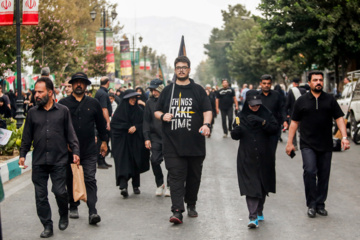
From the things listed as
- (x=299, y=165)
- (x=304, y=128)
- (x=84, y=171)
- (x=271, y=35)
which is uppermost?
(x=271, y=35)

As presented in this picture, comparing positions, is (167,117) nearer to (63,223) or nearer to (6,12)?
(63,223)

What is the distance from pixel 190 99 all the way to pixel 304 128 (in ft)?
5.04

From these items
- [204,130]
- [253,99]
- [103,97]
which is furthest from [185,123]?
[103,97]

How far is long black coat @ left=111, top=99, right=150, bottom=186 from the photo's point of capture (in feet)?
31.8

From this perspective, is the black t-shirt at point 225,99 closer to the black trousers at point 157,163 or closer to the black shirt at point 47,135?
the black trousers at point 157,163

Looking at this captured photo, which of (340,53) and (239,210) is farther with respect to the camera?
(340,53)

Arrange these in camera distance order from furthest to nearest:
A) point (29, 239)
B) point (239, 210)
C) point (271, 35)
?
1. point (271, 35)
2. point (239, 210)
3. point (29, 239)

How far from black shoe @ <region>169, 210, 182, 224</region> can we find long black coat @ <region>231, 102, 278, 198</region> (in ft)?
2.59

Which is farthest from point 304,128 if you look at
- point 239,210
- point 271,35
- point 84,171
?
point 271,35

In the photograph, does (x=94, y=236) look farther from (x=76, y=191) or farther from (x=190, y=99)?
(x=190, y=99)

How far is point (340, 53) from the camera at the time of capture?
2684cm

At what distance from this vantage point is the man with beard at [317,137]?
7.83 m

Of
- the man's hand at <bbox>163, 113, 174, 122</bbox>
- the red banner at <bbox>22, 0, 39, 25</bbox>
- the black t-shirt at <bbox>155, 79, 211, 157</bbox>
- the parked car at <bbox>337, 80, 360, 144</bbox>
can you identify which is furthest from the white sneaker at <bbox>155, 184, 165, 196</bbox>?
the parked car at <bbox>337, 80, 360, 144</bbox>

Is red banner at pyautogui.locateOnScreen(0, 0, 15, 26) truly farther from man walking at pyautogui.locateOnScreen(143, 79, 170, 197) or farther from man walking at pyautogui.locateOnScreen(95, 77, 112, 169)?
man walking at pyautogui.locateOnScreen(143, 79, 170, 197)
